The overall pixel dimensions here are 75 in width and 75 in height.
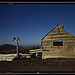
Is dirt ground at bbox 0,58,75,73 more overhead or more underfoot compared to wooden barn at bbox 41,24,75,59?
more underfoot

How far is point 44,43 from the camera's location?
938cm

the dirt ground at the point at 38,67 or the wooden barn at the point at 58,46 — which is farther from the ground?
the wooden barn at the point at 58,46

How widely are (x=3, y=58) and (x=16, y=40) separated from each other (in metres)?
2.16

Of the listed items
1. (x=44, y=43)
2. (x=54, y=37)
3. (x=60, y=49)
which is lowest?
(x=60, y=49)

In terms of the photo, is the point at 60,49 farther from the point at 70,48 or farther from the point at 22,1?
the point at 22,1

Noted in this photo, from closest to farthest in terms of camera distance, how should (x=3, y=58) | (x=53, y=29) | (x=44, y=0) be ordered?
(x=44, y=0), (x=3, y=58), (x=53, y=29)

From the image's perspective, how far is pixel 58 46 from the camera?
9266 millimetres

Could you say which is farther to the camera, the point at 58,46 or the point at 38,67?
the point at 58,46

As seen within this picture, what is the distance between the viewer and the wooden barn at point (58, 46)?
9.12 m

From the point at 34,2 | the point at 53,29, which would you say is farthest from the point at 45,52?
the point at 34,2

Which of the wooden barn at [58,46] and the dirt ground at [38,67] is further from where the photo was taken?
the wooden barn at [58,46]

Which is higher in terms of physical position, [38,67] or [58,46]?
[58,46]

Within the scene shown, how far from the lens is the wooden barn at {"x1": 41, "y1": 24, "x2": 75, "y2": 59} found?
29.9 feet

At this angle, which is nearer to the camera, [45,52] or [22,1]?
[22,1]
